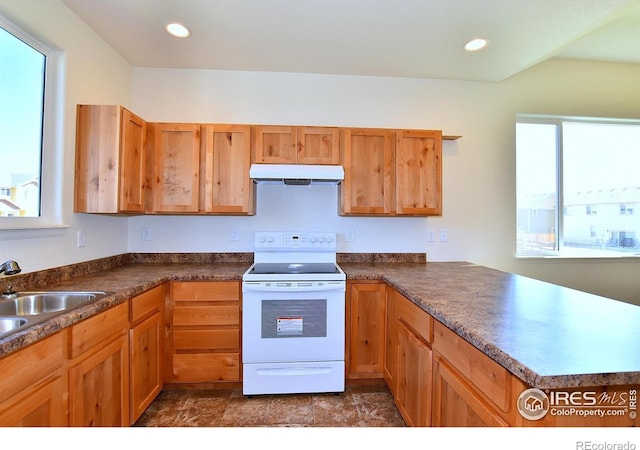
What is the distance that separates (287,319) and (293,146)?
1.37 m

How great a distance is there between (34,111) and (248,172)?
1.33m

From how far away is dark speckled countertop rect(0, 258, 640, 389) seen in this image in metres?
0.83

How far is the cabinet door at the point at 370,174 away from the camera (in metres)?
2.51

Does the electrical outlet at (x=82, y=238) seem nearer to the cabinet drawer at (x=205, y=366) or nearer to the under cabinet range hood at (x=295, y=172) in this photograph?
the cabinet drawer at (x=205, y=366)

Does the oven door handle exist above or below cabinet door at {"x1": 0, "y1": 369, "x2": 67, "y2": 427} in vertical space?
above

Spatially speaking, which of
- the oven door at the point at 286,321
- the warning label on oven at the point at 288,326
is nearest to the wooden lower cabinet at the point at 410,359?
the oven door at the point at 286,321

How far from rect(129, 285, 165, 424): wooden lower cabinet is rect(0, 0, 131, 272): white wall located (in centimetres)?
59

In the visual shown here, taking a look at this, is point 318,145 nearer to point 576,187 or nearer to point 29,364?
point 29,364

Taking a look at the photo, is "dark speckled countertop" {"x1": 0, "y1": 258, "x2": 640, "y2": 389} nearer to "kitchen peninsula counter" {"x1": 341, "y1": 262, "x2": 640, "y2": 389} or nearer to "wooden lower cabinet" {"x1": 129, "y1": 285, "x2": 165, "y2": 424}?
"kitchen peninsula counter" {"x1": 341, "y1": 262, "x2": 640, "y2": 389}

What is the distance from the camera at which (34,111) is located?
1.79m

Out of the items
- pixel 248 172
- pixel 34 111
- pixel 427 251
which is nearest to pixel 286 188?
pixel 248 172

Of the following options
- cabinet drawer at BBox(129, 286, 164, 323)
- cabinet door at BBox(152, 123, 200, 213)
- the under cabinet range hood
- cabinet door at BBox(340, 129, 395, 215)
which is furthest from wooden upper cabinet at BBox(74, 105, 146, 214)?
cabinet door at BBox(340, 129, 395, 215)

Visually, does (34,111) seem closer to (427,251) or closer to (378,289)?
(378,289)

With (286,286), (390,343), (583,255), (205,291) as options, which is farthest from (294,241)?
(583,255)
